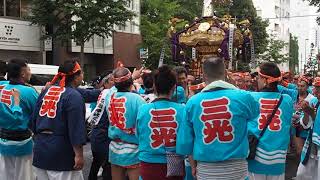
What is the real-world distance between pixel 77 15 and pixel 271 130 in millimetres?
20116

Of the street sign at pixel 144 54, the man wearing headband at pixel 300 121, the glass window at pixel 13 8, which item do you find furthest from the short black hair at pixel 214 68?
the street sign at pixel 144 54

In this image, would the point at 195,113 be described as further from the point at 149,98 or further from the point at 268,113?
the point at 149,98

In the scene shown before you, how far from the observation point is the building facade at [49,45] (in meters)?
25.1

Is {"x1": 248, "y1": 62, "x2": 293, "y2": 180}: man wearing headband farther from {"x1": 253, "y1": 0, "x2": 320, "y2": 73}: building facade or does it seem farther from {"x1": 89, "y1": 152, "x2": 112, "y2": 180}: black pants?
{"x1": 253, "y1": 0, "x2": 320, "y2": 73}: building facade

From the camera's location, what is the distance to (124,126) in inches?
220

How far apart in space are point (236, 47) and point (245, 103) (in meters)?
12.2

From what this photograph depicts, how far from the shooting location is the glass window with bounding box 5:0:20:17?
25.6 meters

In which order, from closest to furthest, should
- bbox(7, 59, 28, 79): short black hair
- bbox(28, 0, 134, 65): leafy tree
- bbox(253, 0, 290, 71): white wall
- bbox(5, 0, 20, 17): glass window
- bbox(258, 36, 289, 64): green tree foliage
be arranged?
bbox(7, 59, 28, 79): short black hair < bbox(28, 0, 134, 65): leafy tree < bbox(5, 0, 20, 17): glass window < bbox(258, 36, 289, 64): green tree foliage < bbox(253, 0, 290, 71): white wall

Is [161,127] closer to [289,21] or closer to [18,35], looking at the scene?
[18,35]

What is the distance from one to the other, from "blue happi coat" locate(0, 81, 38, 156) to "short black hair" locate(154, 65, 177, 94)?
1.97 metres

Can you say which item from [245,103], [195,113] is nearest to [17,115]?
[195,113]

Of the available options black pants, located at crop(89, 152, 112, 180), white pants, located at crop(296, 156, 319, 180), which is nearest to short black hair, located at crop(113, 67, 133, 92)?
black pants, located at crop(89, 152, 112, 180)

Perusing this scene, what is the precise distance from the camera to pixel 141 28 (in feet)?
113

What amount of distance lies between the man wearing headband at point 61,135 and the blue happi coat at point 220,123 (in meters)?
1.30
